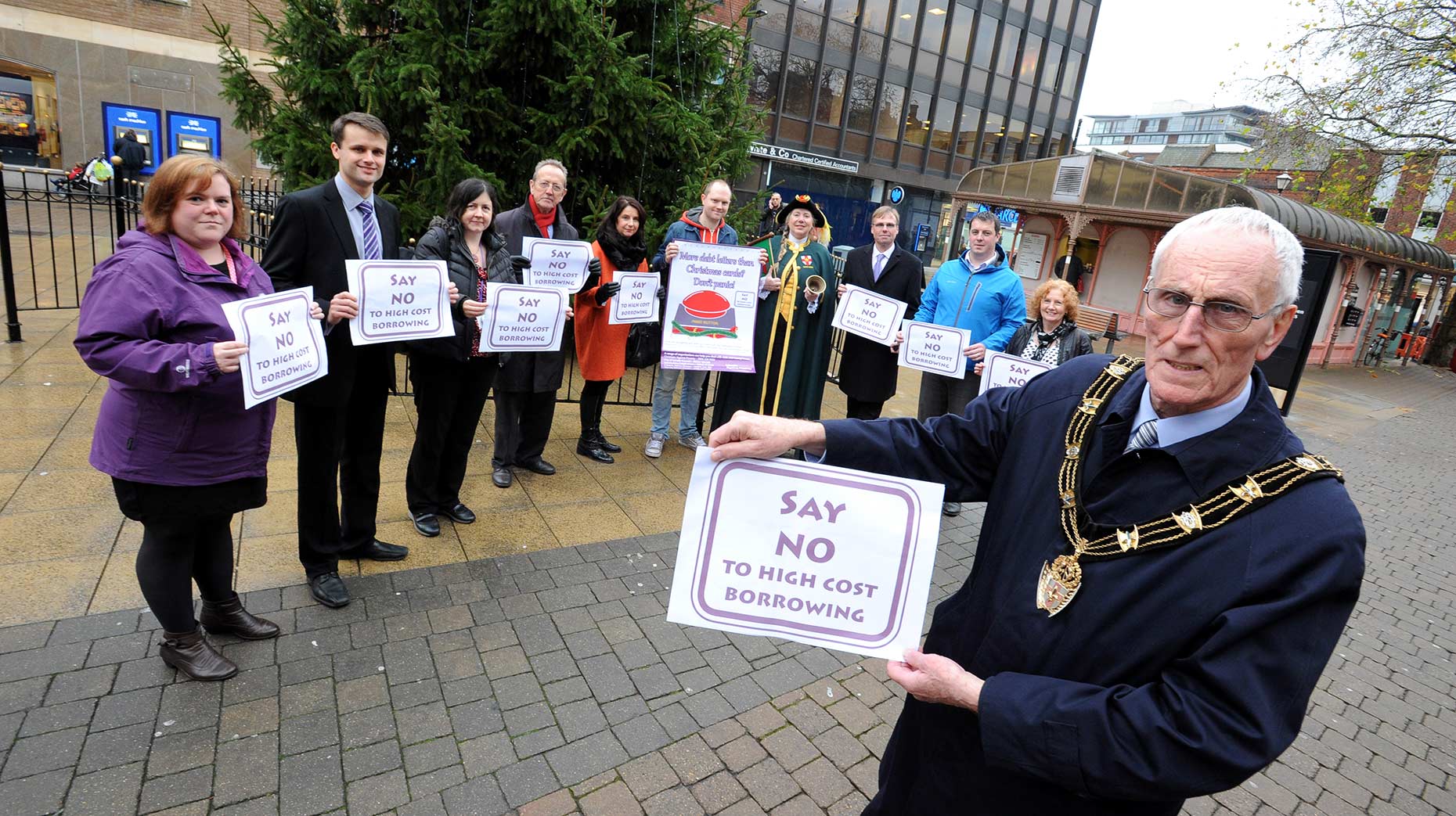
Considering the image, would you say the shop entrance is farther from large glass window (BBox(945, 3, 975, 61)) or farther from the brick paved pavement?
large glass window (BBox(945, 3, 975, 61))

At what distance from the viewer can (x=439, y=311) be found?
3.89 metres

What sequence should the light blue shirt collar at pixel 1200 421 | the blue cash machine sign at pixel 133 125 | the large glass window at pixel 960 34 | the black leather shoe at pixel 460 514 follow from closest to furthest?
1. the light blue shirt collar at pixel 1200 421
2. the black leather shoe at pixel 460 514
3. the blue cash machine sign at pixel 133 125
4. the large glass window at pixel 960 34

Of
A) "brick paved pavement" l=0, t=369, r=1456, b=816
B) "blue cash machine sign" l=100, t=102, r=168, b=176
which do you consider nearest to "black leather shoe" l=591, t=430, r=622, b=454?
"brick paved pavement" l=0, t=369, r=1456, b=816

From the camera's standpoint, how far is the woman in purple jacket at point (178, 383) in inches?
98.3

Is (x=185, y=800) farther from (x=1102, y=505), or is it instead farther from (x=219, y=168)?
(x=1102, y=505)

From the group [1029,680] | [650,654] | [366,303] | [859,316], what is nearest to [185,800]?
[650,654]

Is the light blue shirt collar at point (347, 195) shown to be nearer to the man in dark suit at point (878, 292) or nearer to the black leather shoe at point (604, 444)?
the black leather shoe at point (604, 444)

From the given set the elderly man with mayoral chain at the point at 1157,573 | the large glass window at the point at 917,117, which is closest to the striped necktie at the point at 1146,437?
the elderly man with mayoral chain at the point at 1157,573

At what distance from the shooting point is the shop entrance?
20.2m

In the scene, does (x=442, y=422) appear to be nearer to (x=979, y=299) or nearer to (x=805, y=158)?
(x=979, y=299)

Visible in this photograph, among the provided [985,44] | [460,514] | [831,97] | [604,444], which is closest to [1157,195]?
[831,97]

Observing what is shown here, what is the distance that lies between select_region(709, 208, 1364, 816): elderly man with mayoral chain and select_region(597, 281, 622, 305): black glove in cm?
385

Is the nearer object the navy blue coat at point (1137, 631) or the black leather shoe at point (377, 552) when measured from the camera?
the navy blue coat at point (1137, 631)

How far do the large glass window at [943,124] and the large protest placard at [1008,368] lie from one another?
29663 mm
